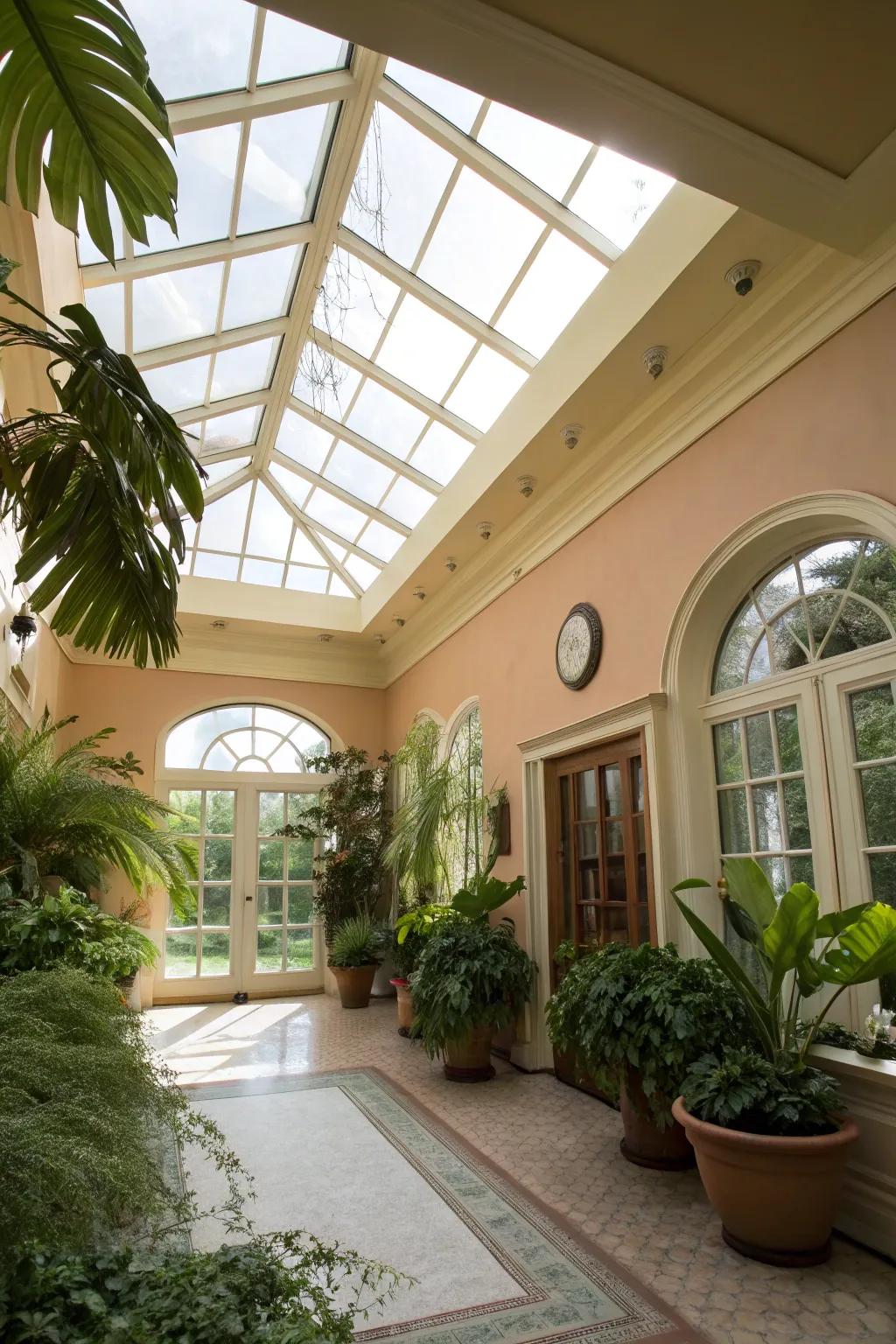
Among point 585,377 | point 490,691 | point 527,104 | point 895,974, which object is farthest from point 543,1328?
point 490,691

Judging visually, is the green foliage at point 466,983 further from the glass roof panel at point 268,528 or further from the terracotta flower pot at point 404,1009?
the glass roof panel at point 268,528

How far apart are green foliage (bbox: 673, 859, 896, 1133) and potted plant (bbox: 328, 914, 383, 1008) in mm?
5033

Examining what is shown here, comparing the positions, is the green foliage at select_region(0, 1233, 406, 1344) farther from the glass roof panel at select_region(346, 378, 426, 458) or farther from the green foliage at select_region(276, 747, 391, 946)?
the green foliage at select_region(276, 747, 391, 946)

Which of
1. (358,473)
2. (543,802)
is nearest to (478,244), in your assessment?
(358,473)

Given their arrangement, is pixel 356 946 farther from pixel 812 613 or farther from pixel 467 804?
pixel 812 613

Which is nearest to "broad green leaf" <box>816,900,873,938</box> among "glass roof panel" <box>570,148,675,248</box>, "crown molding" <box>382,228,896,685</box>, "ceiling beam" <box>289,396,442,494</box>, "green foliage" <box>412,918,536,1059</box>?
"crown molding" <box>382,228,896,685</box>

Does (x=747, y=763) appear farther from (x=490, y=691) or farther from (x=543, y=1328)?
(x=490, y=691)

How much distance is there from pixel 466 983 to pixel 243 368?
475 cm

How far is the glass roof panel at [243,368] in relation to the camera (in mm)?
6434

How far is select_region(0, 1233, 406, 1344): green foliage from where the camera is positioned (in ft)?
4.51

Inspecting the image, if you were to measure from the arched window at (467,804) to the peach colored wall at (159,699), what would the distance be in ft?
8.04

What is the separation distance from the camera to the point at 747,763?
4.00 metres

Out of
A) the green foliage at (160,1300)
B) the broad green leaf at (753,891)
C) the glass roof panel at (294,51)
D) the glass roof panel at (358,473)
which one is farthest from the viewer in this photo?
the glass roof panel at (358,473)

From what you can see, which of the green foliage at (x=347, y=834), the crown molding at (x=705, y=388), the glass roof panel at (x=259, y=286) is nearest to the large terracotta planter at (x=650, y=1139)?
the crown molding at (x=705, y=388)
